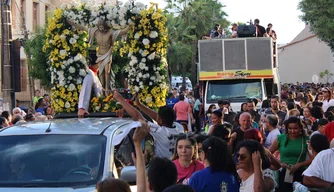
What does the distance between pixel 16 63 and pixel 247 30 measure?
33.7 ft

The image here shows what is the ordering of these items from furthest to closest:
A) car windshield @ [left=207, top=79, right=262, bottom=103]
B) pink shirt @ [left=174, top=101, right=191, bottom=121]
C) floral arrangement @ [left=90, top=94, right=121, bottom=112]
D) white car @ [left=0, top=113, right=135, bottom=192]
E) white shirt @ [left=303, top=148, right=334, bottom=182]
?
car windshield @ [left=207, top=79, right=262, bottom=103] → pink shirt @ [left=174, top=101, right=191, bottom=121] → floral arrangement @ [left=90, top=94, right=121, bottom=112] → white shirt @ [left=303, top=148, right=334, bottom=182] → white car @ [left=0, top=113, right=135, bottom=192]


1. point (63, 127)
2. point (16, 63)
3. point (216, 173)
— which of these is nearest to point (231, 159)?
point (216, 173)

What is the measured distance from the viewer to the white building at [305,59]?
7156 centimetres

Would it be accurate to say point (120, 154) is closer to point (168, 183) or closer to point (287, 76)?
point (168, 183)

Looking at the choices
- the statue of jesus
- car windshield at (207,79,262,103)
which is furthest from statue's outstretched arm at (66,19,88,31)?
car windshield at (207,79,262,103)

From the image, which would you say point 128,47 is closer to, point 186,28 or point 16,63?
point 16,63

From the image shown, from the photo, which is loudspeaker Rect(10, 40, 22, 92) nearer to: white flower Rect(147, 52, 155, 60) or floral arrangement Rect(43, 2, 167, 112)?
floral arrangement Rect(43, 2, 167, 112)

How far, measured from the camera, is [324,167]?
7.43 metres

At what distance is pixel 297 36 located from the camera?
3452 inches

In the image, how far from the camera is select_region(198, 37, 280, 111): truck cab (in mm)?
22406

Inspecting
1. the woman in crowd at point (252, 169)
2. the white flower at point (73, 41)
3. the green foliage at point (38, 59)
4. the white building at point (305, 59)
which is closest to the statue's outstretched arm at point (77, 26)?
the white flower at point (73, 41)

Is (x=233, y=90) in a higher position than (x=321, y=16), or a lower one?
lower

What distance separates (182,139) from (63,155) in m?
1.22

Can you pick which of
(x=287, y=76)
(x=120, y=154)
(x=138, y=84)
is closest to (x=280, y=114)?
(x=138, y=84)
